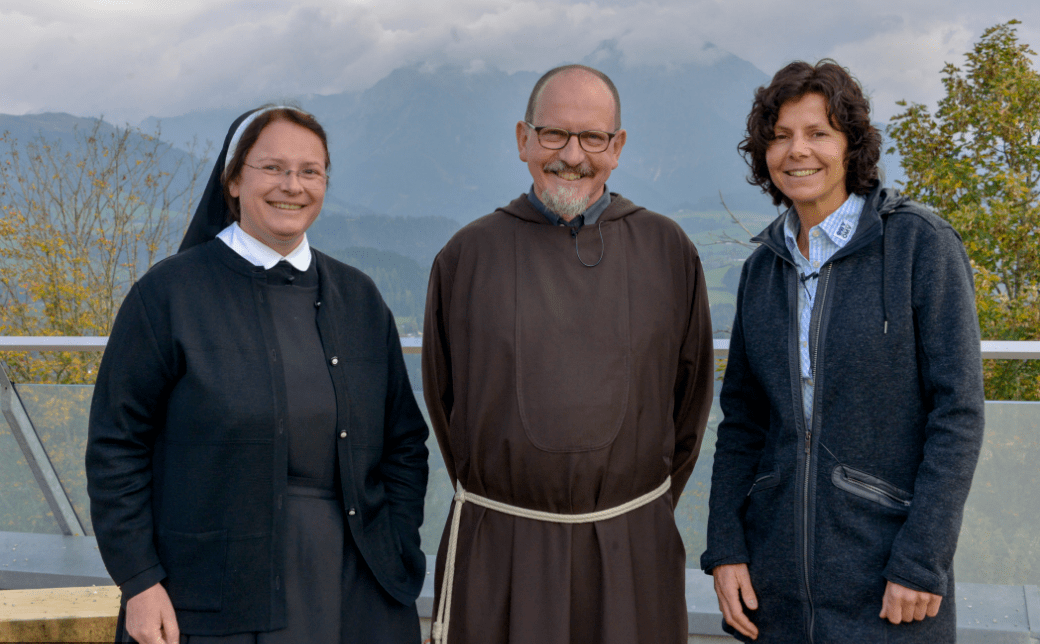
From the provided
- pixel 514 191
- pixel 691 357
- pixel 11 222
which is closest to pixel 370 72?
pixel 514 191

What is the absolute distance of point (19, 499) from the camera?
416 centimetres

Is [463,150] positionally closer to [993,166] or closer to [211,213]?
[993,166]

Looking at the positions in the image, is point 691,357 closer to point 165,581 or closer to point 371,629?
point 371,629

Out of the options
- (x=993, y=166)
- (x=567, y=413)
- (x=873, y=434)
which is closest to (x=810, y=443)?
(x=873, y=434)

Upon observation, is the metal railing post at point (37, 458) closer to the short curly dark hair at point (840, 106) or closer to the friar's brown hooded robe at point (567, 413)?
the friar's brown hooded robe at point (567, 413)

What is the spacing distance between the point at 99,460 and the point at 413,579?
2.77 ft

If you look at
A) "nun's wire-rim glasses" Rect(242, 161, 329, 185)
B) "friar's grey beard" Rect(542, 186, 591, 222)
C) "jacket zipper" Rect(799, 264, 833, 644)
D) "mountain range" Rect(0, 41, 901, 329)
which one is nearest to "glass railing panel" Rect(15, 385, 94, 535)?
"nun's wire-rim glasses" Rect(242, 161, 329, 185)

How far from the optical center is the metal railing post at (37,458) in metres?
3.96

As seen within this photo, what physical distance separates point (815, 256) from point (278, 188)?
1306 mm

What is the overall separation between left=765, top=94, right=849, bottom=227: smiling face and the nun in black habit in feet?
3.72

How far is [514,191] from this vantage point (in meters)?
105

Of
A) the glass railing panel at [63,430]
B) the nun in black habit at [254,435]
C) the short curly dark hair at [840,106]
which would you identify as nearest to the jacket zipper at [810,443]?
the short curly dark hair at [840,106]

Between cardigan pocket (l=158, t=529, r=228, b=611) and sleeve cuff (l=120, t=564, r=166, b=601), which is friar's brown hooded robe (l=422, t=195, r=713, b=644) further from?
sleeve cuff (l=120, t=564, r=166, b=601)

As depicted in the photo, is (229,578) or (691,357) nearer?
(229,578)
